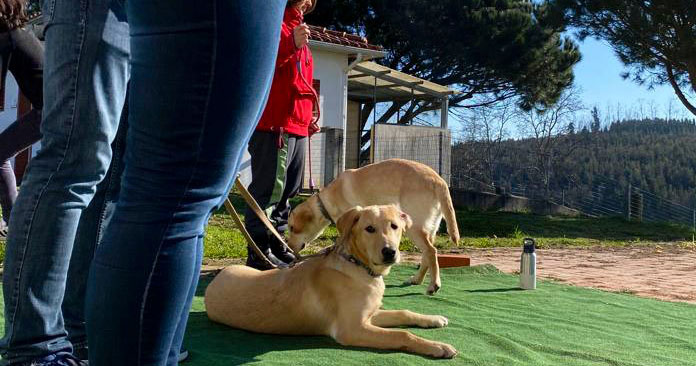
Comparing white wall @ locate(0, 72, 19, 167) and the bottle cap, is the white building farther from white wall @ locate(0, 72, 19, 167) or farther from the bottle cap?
the bottle cap

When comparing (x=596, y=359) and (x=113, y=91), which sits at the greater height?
(x=113, y=91)

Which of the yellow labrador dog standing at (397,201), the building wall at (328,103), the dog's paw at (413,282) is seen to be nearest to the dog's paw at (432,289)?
the yellow labrador dog standing at (397,201)

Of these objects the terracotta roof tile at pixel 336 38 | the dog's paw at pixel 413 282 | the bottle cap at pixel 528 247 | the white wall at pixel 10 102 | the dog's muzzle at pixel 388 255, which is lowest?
the dog's paw at pixel 413 282

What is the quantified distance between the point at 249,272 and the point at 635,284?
12.7ft

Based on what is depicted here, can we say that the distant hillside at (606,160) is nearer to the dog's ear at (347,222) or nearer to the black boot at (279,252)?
the black boot at (279,252)

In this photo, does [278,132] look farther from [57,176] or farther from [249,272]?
[57,176]

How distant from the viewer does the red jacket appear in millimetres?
4246

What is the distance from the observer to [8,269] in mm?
1638

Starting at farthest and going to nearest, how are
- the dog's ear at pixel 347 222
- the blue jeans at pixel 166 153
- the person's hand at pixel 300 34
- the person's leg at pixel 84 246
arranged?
the person's hand at pixel 300 34 < the dog's ear at pixel 347 222 < the person's leg at pixel 84 246 < the blue jeans at pixel 166 153

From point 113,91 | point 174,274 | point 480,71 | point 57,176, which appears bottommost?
point 174,274

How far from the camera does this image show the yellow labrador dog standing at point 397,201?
4785mm

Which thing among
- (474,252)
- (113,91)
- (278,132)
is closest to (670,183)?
(474,252)

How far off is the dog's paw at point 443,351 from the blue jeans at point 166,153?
163 cm

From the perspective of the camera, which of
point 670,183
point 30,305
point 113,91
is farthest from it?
point 670,183
